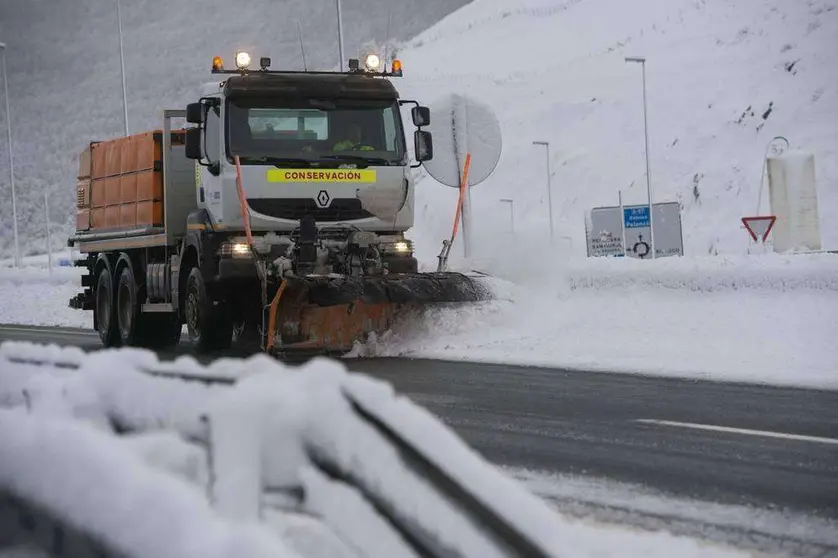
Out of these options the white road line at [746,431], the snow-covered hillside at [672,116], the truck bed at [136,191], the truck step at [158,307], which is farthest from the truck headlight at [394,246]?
the snow-covered hillside at [672,116]

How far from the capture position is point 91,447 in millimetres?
3854

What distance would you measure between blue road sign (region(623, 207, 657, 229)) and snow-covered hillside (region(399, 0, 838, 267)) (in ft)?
22.0

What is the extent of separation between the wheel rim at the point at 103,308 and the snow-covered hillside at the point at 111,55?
59255 millimetres

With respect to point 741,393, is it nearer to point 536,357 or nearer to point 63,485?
point 536,357

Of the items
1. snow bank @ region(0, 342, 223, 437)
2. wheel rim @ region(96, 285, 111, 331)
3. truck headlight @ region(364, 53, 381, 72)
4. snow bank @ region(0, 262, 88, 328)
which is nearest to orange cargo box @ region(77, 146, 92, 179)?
wheel rim @ region(96, 285, 111, 331)

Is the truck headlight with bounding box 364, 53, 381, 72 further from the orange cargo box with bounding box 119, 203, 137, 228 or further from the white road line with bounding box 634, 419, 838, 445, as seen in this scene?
the white road line with bounding box 634, 419, 838, 445

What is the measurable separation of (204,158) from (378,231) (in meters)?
2.07

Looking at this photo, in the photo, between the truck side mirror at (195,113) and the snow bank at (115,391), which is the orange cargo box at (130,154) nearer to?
the truck side mirror at (195,113)

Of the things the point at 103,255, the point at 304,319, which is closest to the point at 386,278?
the point at 304,319

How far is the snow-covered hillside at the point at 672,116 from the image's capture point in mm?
45750

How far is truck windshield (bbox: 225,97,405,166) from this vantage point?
45.4 feet

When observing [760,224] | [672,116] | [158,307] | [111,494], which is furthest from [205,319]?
[672,116]

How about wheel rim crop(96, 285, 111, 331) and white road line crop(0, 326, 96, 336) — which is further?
white road line crop(0, 326, 96, 336)

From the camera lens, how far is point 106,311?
18156 millimetres
